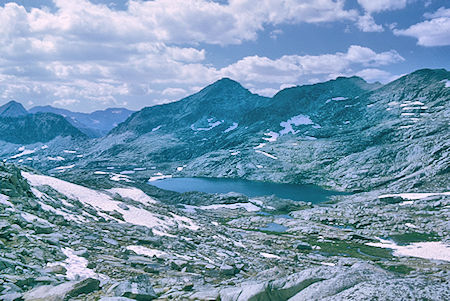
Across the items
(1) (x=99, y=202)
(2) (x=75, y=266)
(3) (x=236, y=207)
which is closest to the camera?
(2) (x=75, y=266)

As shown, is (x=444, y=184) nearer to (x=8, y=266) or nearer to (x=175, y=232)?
(x=175, y=232)

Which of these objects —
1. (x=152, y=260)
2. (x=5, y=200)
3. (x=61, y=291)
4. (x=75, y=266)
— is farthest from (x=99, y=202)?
(x=61, y=291)

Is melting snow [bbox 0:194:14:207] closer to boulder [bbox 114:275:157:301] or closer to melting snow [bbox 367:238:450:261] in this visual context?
boulder [bbox 114:275:157:301]

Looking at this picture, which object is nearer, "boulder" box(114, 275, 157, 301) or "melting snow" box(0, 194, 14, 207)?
"boulder" box(114, 275, 157, 301)

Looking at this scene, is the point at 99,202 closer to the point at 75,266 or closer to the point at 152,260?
the point at 152,260

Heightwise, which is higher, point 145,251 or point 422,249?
point 145,251

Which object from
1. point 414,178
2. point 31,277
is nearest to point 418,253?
point 31,277

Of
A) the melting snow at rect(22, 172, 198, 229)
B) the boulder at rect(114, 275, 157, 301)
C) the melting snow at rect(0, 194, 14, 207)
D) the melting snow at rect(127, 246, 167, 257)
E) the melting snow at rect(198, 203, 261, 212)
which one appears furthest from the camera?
the melting snow at rect(198, 203, 261, 212)

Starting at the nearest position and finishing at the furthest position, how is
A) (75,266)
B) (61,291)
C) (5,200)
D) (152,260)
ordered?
1. (61,291)
2. (75,266)
3. (152,260)
4. (5,200)

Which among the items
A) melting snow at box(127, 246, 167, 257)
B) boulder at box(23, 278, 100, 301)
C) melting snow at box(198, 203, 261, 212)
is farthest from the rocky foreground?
melting snow at box(198, 203, 261, 212)
